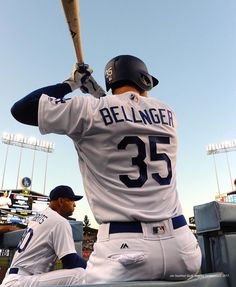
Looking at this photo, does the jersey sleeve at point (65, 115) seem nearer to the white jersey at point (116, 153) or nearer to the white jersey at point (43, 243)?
the white jersey at point (116, 153)

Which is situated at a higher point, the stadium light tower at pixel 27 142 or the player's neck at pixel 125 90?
the stadium light tower at pixel 27 142

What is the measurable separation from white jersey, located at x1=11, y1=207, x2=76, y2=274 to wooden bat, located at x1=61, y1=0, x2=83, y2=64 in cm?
136

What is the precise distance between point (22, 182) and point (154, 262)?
3076 centimetres

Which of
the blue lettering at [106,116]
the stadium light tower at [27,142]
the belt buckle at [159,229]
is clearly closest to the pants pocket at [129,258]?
the belt buckle at [159,229]

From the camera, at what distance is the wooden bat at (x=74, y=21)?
184 cm

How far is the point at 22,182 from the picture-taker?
1193 inches

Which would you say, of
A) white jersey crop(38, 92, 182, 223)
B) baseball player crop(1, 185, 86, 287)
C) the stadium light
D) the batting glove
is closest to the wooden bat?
the batting glove

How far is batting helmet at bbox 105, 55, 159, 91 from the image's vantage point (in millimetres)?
1551

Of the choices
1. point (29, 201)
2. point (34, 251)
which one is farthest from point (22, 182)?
point (34, 251)

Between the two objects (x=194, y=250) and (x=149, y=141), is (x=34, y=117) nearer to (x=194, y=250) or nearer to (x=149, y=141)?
(x=149, y=141)

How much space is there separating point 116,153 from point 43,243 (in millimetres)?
1659

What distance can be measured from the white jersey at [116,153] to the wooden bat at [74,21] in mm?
757

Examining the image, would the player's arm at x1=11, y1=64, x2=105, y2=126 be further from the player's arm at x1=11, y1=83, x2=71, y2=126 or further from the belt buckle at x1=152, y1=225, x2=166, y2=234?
the belt buckle at x1=152, y1=225, x2=166, y2=234

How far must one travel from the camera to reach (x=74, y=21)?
1991 mm
